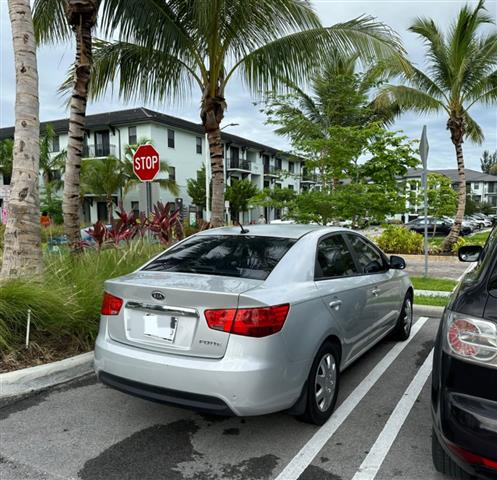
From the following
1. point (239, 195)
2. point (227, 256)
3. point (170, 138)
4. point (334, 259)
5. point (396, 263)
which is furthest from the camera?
point (239, 195)

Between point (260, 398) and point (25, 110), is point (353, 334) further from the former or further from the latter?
point (25, 110)

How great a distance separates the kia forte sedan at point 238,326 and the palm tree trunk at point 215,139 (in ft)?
19.3

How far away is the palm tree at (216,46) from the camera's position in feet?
28.4

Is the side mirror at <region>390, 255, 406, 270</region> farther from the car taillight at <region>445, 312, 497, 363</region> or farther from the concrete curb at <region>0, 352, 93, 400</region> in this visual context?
the concrete curb at <region>0, 352, 93, 400</region>

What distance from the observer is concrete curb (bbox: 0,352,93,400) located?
13.4 feet

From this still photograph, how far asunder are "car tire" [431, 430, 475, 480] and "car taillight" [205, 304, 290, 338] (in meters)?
1.18

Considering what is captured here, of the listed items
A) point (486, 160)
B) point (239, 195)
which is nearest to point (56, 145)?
point (239, 195)

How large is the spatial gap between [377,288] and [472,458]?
2.49 m

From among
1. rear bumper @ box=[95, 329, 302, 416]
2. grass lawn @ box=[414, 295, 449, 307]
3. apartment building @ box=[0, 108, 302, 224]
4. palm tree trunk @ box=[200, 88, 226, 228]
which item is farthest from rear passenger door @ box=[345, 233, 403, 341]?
apartment building @ box=[0, 108, 302, 224]

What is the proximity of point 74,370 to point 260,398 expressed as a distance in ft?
8.12

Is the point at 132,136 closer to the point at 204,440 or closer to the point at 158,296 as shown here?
the point at 158,296

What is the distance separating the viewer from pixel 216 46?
923 centimetres

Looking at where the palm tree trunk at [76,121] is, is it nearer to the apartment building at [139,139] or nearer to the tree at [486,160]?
the apartment building at [139,139]

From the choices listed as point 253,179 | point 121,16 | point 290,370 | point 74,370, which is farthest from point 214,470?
point 253,179
